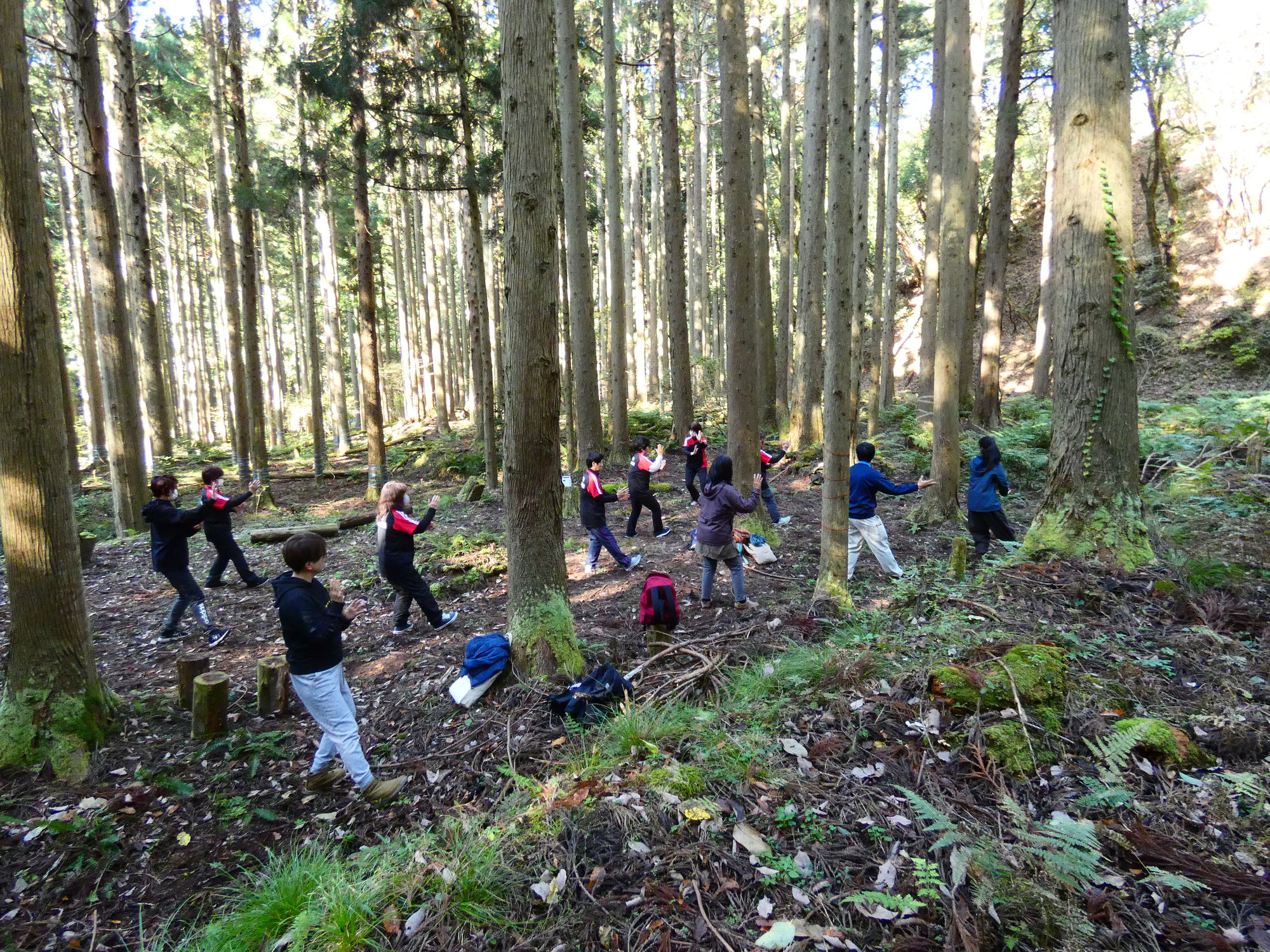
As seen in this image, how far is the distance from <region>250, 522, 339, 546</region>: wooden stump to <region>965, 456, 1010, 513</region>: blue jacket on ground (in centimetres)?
1071

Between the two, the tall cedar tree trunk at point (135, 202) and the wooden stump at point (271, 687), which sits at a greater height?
the tall cedar tree trunk at point (135, 202)

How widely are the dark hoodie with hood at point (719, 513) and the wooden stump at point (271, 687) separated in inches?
177

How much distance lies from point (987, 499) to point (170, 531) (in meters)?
9.76

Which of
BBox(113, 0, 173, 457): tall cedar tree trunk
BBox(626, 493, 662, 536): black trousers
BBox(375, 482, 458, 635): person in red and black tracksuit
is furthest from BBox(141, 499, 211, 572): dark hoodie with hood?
BBox(113, 0, 173, 457): tall cedar tree trunk

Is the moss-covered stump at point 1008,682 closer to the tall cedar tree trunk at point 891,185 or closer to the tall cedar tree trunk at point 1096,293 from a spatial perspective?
the tall cedar tree trunk at point 1096,293

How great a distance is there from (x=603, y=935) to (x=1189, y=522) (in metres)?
7.20

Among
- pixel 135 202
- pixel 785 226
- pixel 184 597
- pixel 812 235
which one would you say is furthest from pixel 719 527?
pixel 785 226

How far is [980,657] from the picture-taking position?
4246mm

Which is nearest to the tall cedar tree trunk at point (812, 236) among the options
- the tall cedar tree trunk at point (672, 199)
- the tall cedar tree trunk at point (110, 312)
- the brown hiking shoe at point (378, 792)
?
the tall cedar tree trunk at point (672, 199)

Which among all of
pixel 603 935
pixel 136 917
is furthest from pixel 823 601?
pixel 136 917

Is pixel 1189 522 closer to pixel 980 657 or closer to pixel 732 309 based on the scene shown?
pixel 980 657

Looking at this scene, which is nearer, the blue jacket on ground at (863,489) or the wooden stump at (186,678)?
the wooden stump at (186,678)

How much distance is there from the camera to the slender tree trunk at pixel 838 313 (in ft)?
19.7

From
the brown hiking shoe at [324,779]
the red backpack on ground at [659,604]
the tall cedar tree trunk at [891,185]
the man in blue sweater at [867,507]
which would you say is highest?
the tall cedar tree trunk at [891,185]
